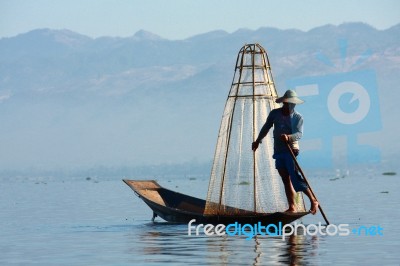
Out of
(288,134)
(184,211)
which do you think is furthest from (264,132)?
(184,211)

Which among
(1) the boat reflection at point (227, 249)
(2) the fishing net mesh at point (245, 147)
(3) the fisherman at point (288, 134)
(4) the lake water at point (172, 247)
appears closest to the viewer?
(1) the boat reflection at point (227, 249)

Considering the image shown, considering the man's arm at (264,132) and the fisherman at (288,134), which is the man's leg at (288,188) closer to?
the fisherman at (288,134)

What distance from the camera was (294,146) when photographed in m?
28.3

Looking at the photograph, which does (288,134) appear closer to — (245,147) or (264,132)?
(264,132)

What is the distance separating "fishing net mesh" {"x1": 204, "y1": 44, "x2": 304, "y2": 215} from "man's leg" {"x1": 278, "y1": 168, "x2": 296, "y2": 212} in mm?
2456

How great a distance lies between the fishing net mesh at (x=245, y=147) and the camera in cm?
3188

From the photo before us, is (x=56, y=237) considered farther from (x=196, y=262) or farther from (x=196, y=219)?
(x=196, y=262)

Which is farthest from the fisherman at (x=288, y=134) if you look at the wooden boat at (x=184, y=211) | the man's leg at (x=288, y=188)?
the wooden boat at (x=184, y=211)

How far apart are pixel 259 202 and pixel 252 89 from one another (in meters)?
3.35

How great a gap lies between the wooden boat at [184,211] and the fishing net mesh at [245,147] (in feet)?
1.59

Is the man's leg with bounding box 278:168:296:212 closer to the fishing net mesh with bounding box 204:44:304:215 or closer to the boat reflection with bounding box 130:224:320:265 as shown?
the boat reflection with bounding box 130:224:320:265

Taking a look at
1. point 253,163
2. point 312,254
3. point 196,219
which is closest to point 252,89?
point 253,163

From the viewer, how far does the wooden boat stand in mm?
29688

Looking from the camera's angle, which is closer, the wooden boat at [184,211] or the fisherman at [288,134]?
the fisherman at [288,134]
